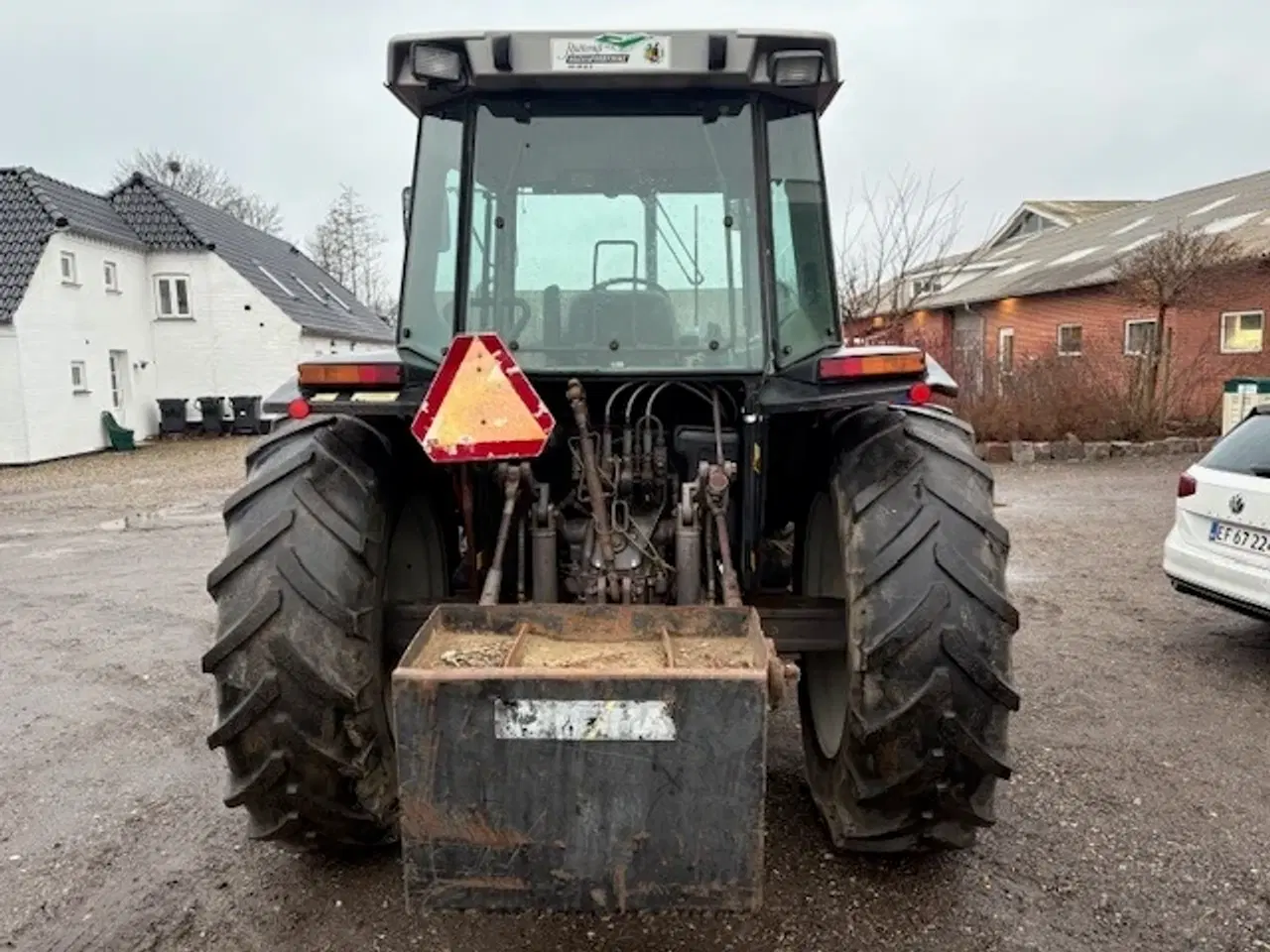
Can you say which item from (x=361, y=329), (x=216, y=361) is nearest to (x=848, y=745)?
(x=216, y=361)

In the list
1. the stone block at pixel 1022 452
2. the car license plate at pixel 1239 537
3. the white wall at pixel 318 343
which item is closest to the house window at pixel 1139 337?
the stone block at pixel 1022 452

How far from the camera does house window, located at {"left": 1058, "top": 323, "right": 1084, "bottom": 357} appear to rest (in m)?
21.7

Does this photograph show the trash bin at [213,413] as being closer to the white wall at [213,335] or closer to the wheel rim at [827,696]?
the white wall at [213,335]

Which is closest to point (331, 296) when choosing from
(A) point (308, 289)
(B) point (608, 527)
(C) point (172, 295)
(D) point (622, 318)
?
(A) point (308, 289)

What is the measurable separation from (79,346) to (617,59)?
2088 cm

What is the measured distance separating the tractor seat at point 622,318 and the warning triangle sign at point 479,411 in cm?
55

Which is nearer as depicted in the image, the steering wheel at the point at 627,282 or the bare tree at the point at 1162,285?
the steering wheel at the point at 627,282

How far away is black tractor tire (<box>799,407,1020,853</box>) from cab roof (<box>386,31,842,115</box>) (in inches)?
45.8

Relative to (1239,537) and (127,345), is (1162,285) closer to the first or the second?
(1239,537)

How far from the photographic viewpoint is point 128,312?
886 inches

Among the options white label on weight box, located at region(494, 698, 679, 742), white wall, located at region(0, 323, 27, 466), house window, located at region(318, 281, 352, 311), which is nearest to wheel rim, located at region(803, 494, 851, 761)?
white label on weight box, located at region(494, 698, 679, 742)

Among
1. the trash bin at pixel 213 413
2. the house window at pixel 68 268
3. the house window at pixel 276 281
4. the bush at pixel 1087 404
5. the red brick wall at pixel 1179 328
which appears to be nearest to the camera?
the bush at pixel 1087 404

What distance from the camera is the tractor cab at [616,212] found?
296 centimetres

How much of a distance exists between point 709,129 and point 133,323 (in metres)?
23.3
